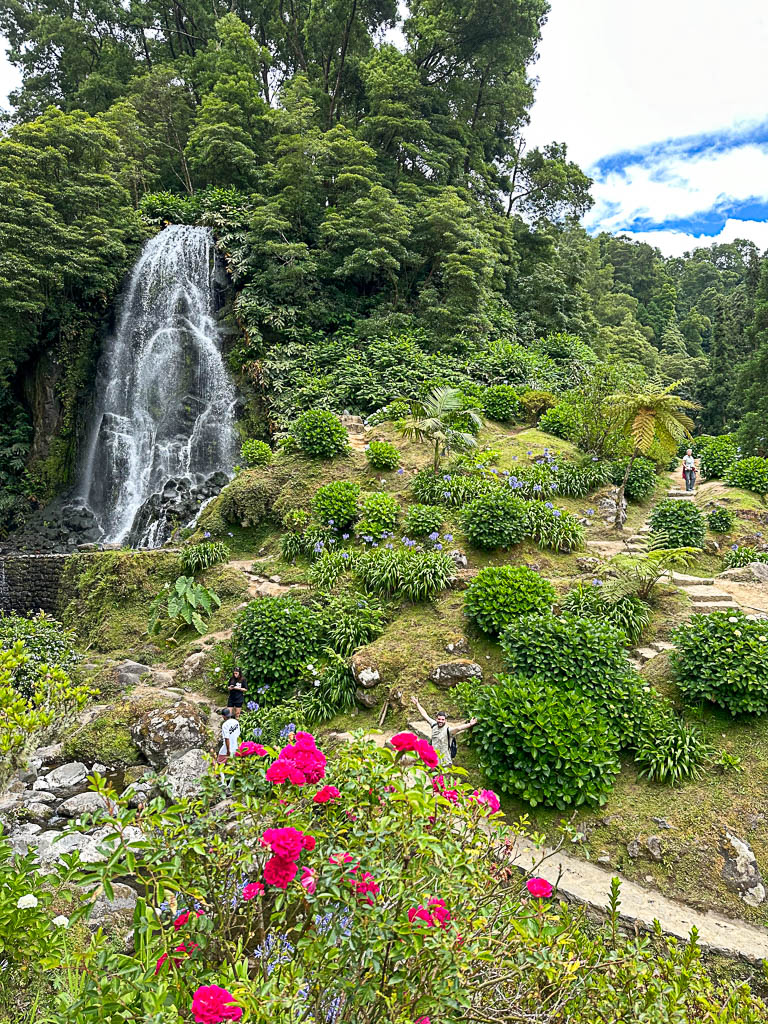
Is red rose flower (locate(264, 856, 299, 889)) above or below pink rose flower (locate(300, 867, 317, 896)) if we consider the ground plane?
above

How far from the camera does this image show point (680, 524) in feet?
28.4

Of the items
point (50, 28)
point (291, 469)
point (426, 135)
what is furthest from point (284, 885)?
point (50, 28)

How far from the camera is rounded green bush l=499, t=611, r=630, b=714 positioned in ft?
16.5

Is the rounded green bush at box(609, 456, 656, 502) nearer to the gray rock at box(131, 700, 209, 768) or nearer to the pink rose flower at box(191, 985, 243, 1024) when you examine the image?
the gray rock at box(131, 700, 209, 768)

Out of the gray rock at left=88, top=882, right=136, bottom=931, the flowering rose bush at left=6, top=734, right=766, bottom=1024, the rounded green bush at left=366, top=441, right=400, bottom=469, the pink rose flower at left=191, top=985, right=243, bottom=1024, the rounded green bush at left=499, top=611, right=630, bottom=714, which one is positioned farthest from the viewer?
the rounded green bush at left=366, top=441, right=400, bottom=469

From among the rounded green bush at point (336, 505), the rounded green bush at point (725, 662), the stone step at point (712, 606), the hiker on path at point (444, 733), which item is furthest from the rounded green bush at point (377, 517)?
the rounded green bush at point (725, 662)

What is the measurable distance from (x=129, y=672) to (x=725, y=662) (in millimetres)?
7219

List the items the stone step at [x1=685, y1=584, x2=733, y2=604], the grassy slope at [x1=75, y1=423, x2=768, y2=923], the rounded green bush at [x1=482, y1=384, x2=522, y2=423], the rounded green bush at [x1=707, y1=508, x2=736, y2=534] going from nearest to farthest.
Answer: the grassy slope at [x1=75, y1=423, x2=768, y2=923], the stone step at [x1=685, y1=584, x2=733, y2=604], the rounded green bush at [x1=707, y1=508, x2=736, y2=534], the rounded green bush at [x1=482, y1=384, x2=522, y2=423]

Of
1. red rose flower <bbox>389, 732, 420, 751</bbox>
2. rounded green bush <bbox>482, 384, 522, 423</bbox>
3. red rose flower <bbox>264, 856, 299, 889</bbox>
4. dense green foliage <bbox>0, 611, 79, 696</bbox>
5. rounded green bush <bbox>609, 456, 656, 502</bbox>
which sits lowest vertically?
dense green foliage <bbox>0, 611, 79, 696</bbox>

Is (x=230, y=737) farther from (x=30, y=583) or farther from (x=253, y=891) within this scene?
(x=30, y=583)

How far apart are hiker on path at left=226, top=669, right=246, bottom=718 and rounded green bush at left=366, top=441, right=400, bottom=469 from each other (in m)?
4.98

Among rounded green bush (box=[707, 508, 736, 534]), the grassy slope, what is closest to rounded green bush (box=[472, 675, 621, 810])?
the grassy slope

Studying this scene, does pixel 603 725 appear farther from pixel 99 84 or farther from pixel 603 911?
pixel 99 84

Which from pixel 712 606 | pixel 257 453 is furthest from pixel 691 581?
pixel 257 453
